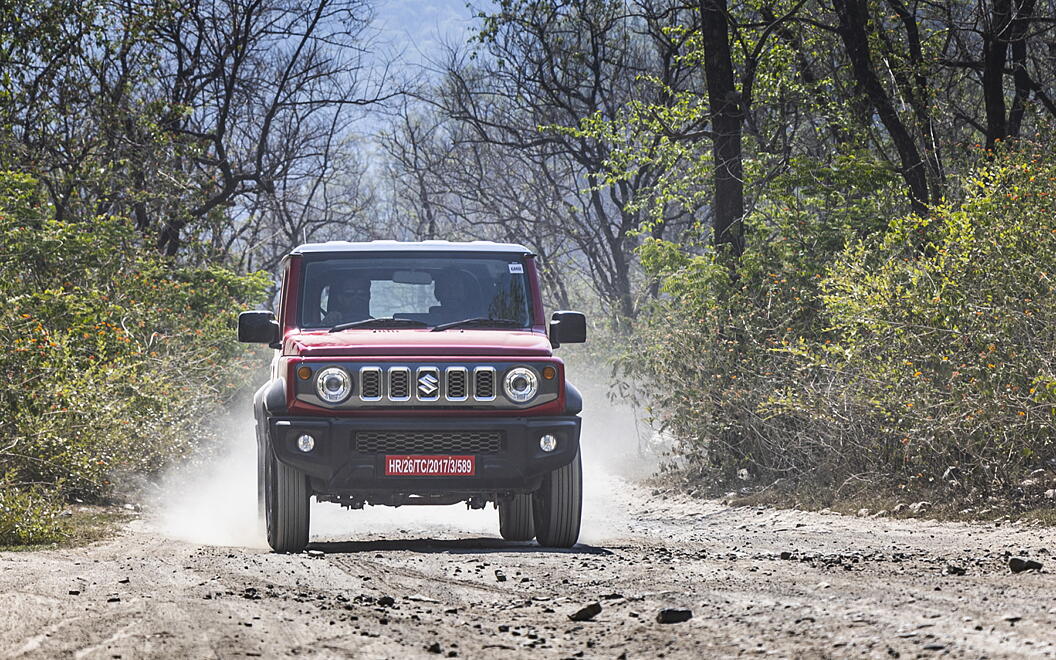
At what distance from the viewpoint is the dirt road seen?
17.5 feet

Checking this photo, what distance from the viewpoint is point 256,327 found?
985 centimetres

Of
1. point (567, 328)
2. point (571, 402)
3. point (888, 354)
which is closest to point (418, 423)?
point (571, 402)

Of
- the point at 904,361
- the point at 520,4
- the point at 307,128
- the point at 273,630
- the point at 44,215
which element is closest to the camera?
the point at 273,630

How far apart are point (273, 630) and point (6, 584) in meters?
2.07

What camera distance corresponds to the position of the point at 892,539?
32.9ft

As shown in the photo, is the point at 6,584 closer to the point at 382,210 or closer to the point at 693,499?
the point at 693,499

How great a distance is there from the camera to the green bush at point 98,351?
13016 millimetres

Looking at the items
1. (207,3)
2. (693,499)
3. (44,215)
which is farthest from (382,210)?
(693,499)

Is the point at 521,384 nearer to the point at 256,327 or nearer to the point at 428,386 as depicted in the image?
the point at 428,386

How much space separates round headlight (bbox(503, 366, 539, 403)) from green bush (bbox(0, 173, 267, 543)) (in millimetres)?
4130

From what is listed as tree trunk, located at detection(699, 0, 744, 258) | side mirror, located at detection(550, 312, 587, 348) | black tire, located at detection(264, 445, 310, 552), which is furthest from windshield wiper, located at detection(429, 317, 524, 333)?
tree trunk, located at detection(699, 0, 744, 258)

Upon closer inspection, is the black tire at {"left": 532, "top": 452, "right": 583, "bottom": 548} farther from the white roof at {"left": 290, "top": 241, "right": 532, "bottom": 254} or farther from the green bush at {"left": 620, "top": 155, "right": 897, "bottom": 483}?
the green bush at {"left": 620, "top": 155, "right": 897, "bottom": 483}

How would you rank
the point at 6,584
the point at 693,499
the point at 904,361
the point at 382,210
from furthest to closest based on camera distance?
the point at 382,210 < the point at 693,499 < the point at 904,361 < the point at 6,584

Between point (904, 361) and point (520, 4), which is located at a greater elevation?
point (520, 4)
